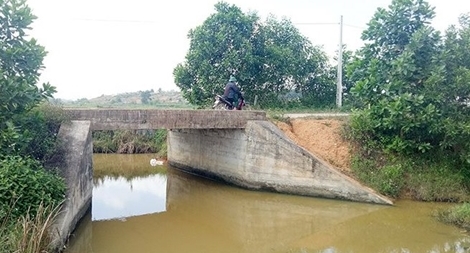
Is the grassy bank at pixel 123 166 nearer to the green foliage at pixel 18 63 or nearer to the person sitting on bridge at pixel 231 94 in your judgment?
the person sitting on bridge at pixel 231 94

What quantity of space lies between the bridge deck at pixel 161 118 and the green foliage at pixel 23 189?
331 centimetres

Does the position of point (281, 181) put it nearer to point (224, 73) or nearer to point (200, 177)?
point (200, 177)

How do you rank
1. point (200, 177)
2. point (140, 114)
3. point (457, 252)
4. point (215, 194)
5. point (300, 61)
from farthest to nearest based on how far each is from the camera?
point (300, 61) < point (200, 177) < point (215, 194) < point (140, 114) < point (457, 252)

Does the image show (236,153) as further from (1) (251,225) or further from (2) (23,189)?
(2) (23,189)

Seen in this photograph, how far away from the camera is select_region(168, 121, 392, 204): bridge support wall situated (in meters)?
11.1

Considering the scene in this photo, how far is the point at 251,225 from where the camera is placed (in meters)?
9.62

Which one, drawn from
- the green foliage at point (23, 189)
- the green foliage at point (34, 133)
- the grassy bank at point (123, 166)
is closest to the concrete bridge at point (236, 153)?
the green foliage at point (34, 133)

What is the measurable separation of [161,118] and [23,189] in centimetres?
539

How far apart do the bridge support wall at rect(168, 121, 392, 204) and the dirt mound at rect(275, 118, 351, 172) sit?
70 cm

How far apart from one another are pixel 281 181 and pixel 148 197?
4.09 m

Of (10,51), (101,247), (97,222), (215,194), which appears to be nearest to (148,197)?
(215,194)

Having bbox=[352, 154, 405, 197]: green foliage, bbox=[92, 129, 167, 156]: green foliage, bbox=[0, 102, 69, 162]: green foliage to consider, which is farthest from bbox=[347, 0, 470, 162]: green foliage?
bbox=[92, 129, 167, 156]: green foliage

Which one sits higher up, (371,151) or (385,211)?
(371,151)

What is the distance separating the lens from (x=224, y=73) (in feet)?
58.0
